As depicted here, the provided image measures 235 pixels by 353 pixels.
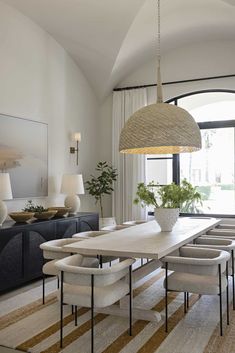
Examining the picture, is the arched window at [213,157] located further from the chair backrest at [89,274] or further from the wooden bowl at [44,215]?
the chair backrest at [89,274]

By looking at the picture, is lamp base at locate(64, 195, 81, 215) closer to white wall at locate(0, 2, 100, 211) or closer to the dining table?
white wall at locate(0, 2, 100, 211)

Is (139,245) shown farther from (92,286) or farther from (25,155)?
(25,155)

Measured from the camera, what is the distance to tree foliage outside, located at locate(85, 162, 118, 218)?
6.98 meters

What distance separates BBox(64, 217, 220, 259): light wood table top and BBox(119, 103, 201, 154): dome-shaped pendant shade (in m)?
0.93

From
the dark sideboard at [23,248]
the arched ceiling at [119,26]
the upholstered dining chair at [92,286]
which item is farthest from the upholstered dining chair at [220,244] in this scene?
the arched ceiling at [119,26]

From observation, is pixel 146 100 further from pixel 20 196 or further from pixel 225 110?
pixel 20 196

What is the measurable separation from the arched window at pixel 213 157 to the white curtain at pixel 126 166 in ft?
2.04

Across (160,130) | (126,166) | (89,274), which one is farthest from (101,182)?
(89,274)

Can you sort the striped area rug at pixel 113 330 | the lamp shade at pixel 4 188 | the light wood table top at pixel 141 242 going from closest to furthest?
the striped area rug at pixel 113 330
the light wood table top at pixel 141 242
the lamp shade at pixel 4 188

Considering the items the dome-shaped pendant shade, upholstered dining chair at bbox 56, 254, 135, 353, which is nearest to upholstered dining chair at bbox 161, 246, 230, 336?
upholstered dining chair at bbox 56, 254, 135, 353

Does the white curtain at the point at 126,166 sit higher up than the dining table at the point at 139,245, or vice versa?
the white curtain at the point at 126,166

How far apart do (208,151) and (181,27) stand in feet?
7.57

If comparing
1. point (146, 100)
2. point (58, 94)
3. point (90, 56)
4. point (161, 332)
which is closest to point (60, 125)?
point (58, 94)

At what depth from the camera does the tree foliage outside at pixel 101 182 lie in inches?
275
